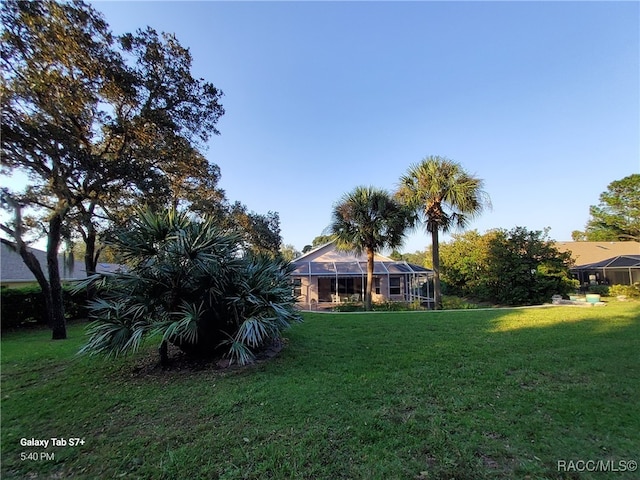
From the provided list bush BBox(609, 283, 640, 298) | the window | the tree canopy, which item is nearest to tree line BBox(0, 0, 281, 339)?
the window

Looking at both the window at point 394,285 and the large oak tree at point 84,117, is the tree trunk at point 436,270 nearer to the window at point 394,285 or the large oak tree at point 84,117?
the window at point 394,285

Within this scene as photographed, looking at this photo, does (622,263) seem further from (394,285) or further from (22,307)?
(22,307)

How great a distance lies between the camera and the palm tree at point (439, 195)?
15312 mm

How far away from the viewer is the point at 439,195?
Answer: 15633 millimetres

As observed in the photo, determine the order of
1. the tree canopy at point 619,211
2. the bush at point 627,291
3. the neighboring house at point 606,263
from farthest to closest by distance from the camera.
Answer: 1. the tree canopy at point 619,211
2. the neighboring house at point 606,263
3. the bush at point 627,291

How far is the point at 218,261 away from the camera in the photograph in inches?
224

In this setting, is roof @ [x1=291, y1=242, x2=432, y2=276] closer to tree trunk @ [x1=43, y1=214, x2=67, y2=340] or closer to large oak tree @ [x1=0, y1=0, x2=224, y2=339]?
large oak tree @ [x1=0, y1=0, x2=224, y2=339]

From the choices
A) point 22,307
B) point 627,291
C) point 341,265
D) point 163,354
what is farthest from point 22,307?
point 627,291

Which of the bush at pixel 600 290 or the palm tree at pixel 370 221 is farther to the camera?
the bush at pixel 600 290

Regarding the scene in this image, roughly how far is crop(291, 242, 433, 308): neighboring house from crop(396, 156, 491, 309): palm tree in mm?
4772

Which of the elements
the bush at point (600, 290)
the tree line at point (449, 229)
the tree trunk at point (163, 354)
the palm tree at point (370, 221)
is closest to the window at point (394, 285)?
the tree line at point (449, 229)

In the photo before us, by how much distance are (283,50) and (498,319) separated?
40.2 ft

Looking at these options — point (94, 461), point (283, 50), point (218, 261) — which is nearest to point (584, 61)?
point (283, 50)

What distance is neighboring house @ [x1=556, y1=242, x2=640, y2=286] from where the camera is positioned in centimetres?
2305
